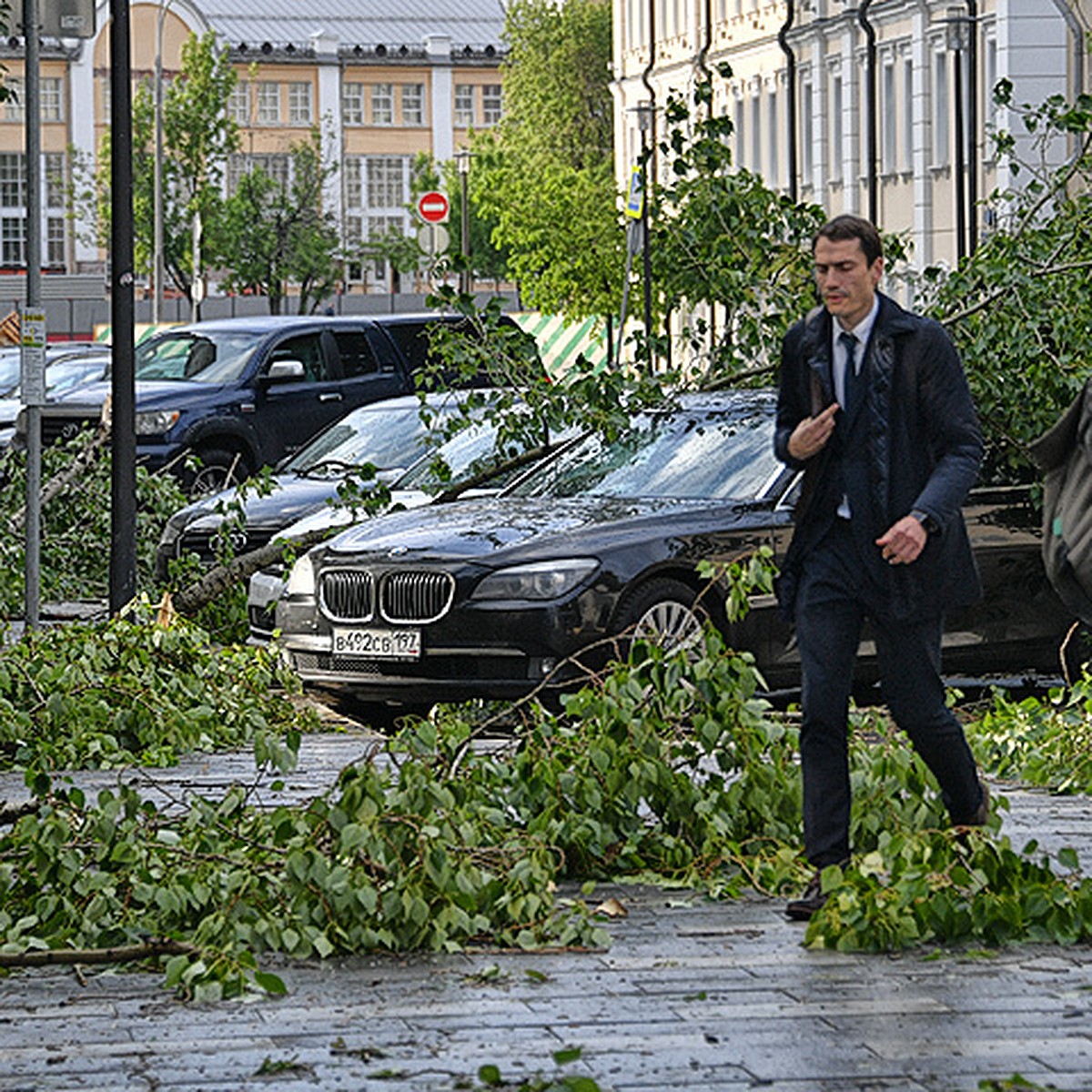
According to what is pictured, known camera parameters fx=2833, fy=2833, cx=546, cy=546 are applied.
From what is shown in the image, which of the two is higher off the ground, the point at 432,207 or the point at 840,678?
the point at 432,207

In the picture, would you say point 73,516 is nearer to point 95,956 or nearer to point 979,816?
point 979,816

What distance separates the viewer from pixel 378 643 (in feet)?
40.3

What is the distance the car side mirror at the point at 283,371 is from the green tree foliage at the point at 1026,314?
40.8 feet

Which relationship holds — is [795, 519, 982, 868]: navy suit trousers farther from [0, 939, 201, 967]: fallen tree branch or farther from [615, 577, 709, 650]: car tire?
[615, 577, 709, 650]: car tire

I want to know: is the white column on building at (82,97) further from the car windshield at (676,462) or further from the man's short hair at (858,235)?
the man's short hair at (858,235)

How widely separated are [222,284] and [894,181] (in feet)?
143

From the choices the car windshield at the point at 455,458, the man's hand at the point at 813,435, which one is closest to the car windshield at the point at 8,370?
the car windshield at the point at 455,458

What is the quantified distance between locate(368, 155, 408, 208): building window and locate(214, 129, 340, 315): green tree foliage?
82.5ft

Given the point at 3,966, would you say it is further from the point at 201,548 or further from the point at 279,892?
the point at 201,548

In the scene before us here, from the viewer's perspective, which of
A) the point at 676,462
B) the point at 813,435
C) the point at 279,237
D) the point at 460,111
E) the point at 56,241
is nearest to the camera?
the point at 813,435

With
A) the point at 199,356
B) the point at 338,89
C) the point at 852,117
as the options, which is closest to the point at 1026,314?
the point at 199,356

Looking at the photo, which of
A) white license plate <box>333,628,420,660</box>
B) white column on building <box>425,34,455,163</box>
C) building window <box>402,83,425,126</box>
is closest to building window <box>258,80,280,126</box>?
building window <box>402,83,425,126</box>

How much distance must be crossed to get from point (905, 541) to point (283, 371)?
19373 millimetres

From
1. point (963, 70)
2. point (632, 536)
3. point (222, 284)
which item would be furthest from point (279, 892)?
point (222, 284)
